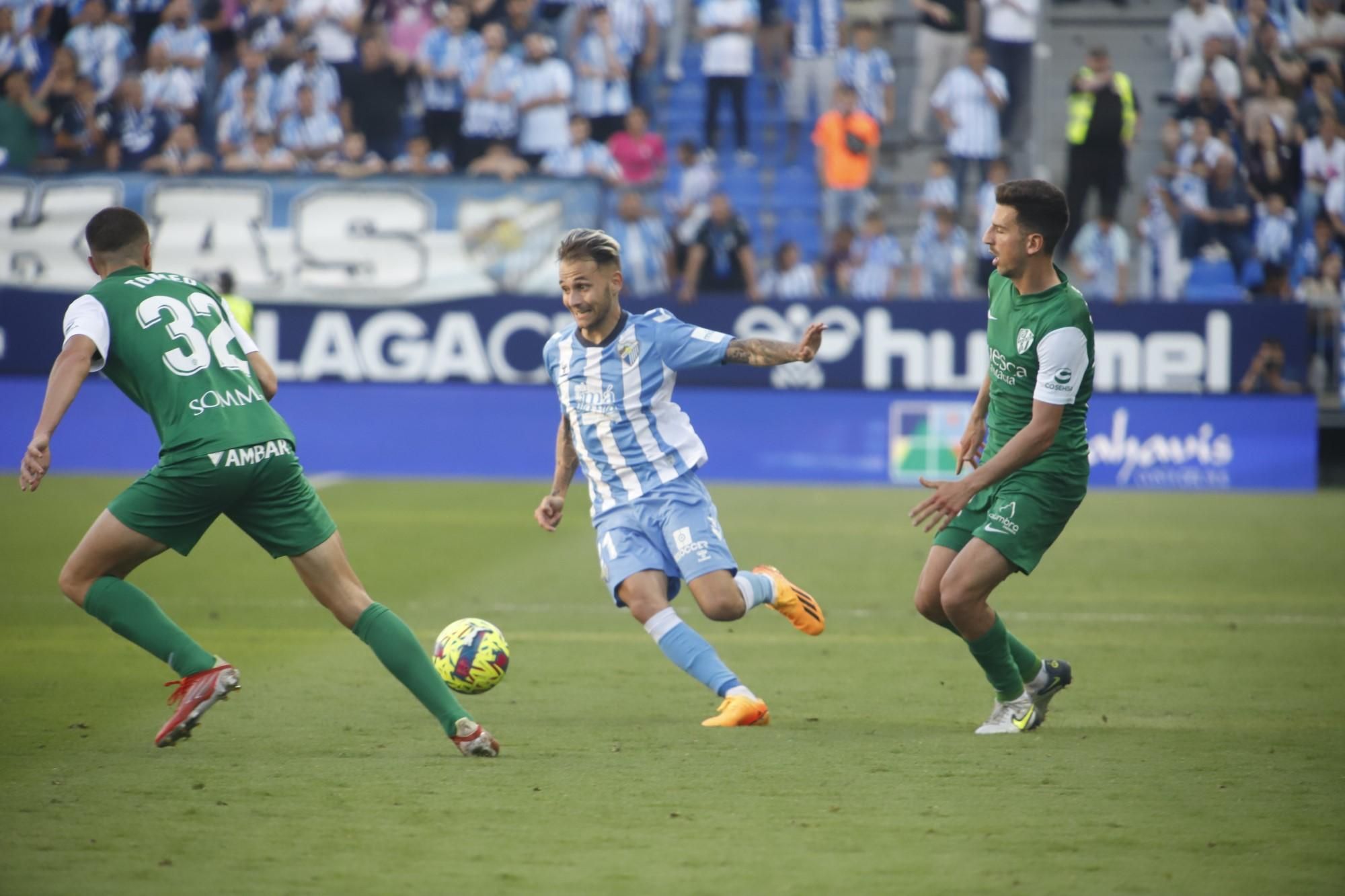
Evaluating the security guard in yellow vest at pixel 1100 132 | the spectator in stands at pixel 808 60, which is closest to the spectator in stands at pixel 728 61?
the spectator in stands at pixel 808 60

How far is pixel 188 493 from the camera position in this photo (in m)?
5.64

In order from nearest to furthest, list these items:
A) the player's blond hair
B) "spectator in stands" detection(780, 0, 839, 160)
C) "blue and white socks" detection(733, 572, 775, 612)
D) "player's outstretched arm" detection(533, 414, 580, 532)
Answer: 1. the player's blond hair
2. "blue and white socks" detection(733, 572, 775, 612)
3. "player's outstretched arm" detection(533, 414, 580, 532)
4. "spectator in stands" detection(780, 0, 839, 160)

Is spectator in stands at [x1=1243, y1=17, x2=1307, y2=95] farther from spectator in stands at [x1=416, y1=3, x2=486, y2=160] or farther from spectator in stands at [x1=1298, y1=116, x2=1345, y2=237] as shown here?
spectator in stands at [x1=416, y1=3, x2=486, y2=160]

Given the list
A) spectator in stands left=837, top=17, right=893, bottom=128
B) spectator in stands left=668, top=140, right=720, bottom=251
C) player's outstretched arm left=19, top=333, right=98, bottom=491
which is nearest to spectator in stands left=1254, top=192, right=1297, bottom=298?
spectator in stands left=837, top=17, right=893, bottom=128

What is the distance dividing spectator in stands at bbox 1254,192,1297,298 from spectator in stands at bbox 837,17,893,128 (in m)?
4.66

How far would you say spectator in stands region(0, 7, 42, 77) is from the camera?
2038 centimetres

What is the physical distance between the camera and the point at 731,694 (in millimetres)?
6180

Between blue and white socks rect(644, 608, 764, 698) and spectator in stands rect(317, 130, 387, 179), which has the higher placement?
spectator in stands rect(317, 130, 387, 179)

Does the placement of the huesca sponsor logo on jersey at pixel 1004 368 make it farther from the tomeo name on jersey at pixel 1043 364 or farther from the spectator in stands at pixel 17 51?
the spectator in stands at pixel 17 51

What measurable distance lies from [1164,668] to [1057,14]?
625 inches

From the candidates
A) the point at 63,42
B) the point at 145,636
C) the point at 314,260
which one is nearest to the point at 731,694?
the point at 145,636

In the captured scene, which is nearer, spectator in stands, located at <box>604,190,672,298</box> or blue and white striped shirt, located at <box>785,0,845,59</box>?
spectator in stands, located at <box>604,190,672,298</box>

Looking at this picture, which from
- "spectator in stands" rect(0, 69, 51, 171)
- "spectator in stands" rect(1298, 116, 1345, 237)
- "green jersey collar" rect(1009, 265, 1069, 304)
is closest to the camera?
"green jersey collar" rect(1009, 265, 1069, 304)

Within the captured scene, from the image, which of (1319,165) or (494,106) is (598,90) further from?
(1319,165)
